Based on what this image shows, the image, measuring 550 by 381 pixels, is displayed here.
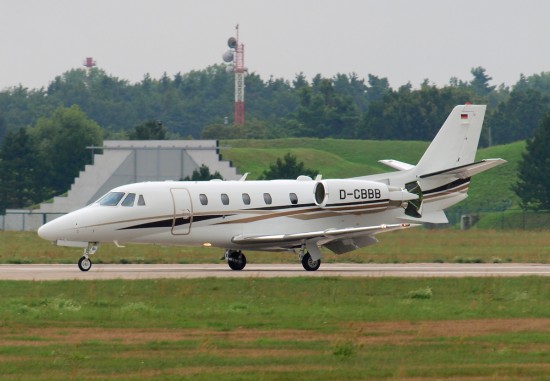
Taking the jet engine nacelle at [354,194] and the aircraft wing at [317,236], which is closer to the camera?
the aircraft wing at [317,236]

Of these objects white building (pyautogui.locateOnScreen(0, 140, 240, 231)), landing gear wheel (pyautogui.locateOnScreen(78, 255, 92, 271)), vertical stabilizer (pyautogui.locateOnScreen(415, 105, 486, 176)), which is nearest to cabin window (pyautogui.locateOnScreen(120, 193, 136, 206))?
landing gear wheel (pyautogui.locateOnScreen(78, 255, 92, 271))

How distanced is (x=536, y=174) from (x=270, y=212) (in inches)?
2361

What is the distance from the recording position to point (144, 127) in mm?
122812

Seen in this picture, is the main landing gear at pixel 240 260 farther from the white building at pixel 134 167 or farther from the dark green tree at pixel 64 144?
the dark green tree at pixel 64 144

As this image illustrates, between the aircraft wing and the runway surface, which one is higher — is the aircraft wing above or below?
above

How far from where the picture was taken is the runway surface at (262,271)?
36781 mm

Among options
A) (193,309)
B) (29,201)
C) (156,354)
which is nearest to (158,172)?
(29,201)

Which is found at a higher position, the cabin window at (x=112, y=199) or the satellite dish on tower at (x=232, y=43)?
the satellite dish on tower at (x=232, y=43)

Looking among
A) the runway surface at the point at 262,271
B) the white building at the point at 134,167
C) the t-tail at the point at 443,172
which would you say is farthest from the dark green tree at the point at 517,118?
the runway surface at the point at 262,271

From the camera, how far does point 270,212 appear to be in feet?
134

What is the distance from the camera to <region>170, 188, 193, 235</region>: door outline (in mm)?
39500

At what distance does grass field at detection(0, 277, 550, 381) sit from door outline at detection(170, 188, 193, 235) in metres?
5.77

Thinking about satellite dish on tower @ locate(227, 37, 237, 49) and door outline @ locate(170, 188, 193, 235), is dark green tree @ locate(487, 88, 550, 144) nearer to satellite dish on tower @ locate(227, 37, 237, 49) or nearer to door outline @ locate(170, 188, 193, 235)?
satellite dish on tower @ locate(227, 37, 237, 49)

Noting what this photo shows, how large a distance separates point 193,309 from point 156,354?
247 inches
